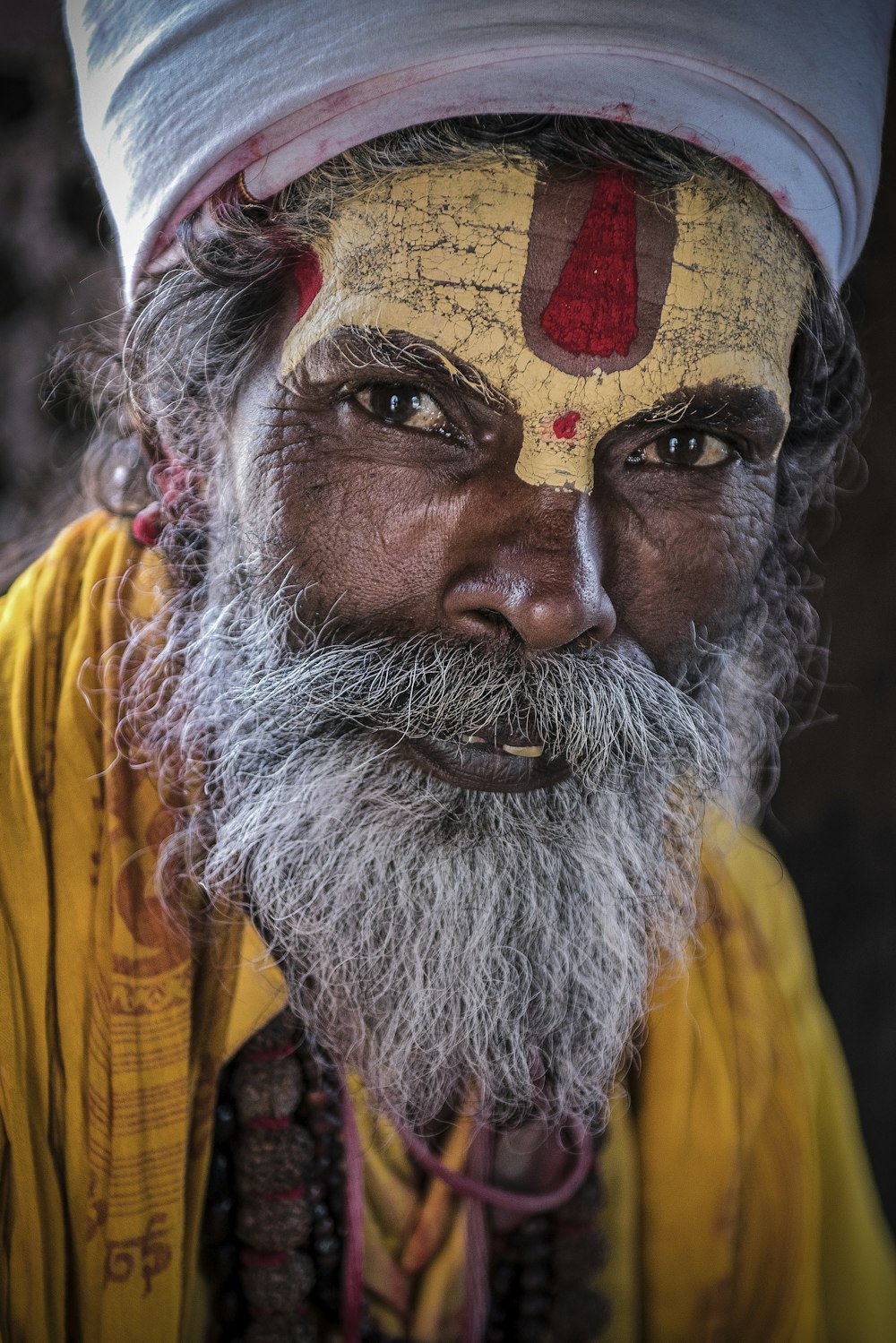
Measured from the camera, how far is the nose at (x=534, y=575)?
2.85 feet

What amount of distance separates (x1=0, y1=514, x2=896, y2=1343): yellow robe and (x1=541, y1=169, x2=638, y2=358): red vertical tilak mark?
0.51 meters

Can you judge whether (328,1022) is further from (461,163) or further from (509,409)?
(461,163)

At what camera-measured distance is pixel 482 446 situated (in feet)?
2.91

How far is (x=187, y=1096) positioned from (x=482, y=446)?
63cm

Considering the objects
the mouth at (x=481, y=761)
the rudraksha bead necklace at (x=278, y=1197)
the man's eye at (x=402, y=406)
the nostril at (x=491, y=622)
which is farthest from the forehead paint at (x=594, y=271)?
the rudraksha bead necklace at (x=278, y=1197)

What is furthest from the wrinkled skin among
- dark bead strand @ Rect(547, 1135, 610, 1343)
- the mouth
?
dark bead strand @ Rect(547, 1135, 610, 1343)

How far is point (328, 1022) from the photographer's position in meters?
1.06

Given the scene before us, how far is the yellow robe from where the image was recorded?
2.95 ft

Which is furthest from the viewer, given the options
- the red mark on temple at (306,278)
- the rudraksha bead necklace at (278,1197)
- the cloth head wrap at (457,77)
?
the rudraksha bead necklace at (278,1197)

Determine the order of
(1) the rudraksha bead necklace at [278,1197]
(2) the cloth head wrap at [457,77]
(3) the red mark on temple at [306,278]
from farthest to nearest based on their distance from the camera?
(1) the rudraksha bead necklace at [278,1197] < (3) the red mark on temple at [306,278] < (2) the cloth head wrap at [457,77]

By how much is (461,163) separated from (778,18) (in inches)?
10.3

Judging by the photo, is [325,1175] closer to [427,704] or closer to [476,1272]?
[476,1272]

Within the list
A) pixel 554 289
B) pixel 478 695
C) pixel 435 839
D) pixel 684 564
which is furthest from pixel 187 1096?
pixel 554 289

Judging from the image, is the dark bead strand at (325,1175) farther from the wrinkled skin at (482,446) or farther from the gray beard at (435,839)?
the wrinkled skin at (482,446)
